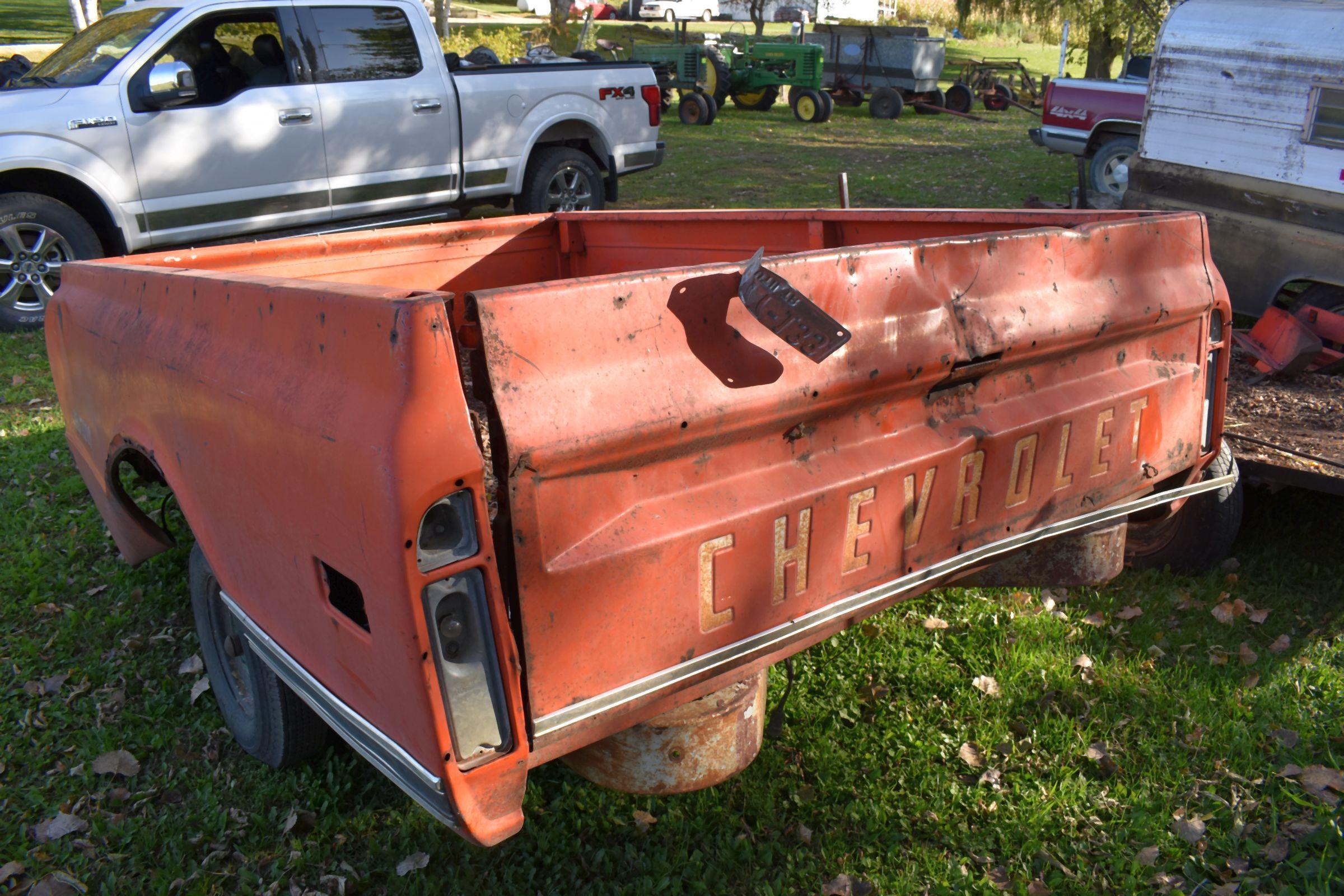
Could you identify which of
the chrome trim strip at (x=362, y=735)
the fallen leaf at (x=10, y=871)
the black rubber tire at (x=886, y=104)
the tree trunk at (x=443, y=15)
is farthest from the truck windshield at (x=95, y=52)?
the tree trunk at (x=443, y=15)

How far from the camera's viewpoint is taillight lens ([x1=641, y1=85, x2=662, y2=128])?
965 centimetres

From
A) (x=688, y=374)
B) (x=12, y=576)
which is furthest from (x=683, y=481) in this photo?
(x=12, y=576)

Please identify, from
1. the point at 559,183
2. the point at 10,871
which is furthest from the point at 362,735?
the point at 559,183

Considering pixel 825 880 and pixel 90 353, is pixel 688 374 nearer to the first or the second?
pixel 825 880

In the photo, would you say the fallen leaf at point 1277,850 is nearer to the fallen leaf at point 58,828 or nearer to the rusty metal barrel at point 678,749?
the rusty metal barrel at point 678,749

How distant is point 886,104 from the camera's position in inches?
860

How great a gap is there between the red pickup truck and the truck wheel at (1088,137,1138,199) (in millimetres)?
8766

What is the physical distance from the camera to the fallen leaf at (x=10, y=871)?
8.55 feet

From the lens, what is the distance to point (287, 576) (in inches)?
79.1

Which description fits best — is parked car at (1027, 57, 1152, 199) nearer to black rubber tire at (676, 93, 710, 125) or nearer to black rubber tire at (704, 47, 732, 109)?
black rubber tire at (676, 93, 710, 125)

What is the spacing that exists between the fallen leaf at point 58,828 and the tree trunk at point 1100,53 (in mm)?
28032

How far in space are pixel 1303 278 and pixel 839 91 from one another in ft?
62.6

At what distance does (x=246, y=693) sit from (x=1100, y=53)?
2847cm

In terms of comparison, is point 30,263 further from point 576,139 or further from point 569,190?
point 576,139
